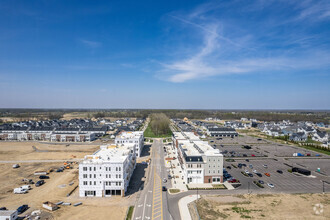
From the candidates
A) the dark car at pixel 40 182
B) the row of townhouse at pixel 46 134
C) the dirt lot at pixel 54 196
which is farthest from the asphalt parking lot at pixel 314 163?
the row of townhouse at pixel 46 134

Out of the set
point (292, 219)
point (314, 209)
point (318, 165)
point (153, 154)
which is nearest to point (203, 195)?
point (292, 219)

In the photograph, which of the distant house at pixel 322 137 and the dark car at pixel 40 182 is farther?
the distant house at pixel 322 137

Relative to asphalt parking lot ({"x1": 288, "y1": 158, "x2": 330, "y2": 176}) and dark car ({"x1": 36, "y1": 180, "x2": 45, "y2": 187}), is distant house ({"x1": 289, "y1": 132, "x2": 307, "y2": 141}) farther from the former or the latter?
dark car ({"x1": 36, "y1": 180, "x2": 45, "y2": 187})

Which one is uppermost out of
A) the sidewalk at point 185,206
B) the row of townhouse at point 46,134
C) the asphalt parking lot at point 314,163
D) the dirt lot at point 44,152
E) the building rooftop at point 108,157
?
the building rooftop at point 108,157

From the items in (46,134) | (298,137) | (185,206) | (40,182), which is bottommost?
(40,182)

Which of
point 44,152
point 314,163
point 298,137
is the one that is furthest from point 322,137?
point 44,152

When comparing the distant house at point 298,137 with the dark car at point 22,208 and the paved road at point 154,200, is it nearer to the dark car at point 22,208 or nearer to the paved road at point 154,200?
the paved road at point 154,200

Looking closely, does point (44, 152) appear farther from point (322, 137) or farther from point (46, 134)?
point (322, 137)
